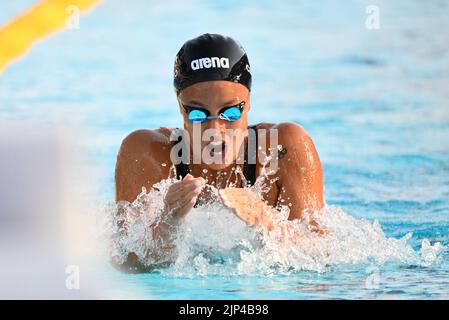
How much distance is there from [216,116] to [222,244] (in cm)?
50

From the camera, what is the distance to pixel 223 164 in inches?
140

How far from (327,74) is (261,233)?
13.7ft

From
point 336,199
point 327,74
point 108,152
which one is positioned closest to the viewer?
point 336,199

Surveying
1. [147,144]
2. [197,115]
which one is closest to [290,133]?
[197,115]

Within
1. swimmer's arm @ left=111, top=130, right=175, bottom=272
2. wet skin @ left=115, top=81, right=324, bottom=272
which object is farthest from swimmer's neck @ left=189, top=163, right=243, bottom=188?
swimmer's arm @ left=111, top=130, right=175, bottom=272

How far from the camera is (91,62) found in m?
7.50

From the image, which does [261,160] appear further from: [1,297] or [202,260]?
[1,297]

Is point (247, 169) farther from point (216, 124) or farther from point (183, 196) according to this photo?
point (183, 196)

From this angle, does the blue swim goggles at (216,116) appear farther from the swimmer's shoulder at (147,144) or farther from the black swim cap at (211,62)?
the swimmer's shoulder at (147,144)

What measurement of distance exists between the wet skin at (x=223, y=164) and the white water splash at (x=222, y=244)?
6 cm

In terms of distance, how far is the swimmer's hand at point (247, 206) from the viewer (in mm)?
3055
